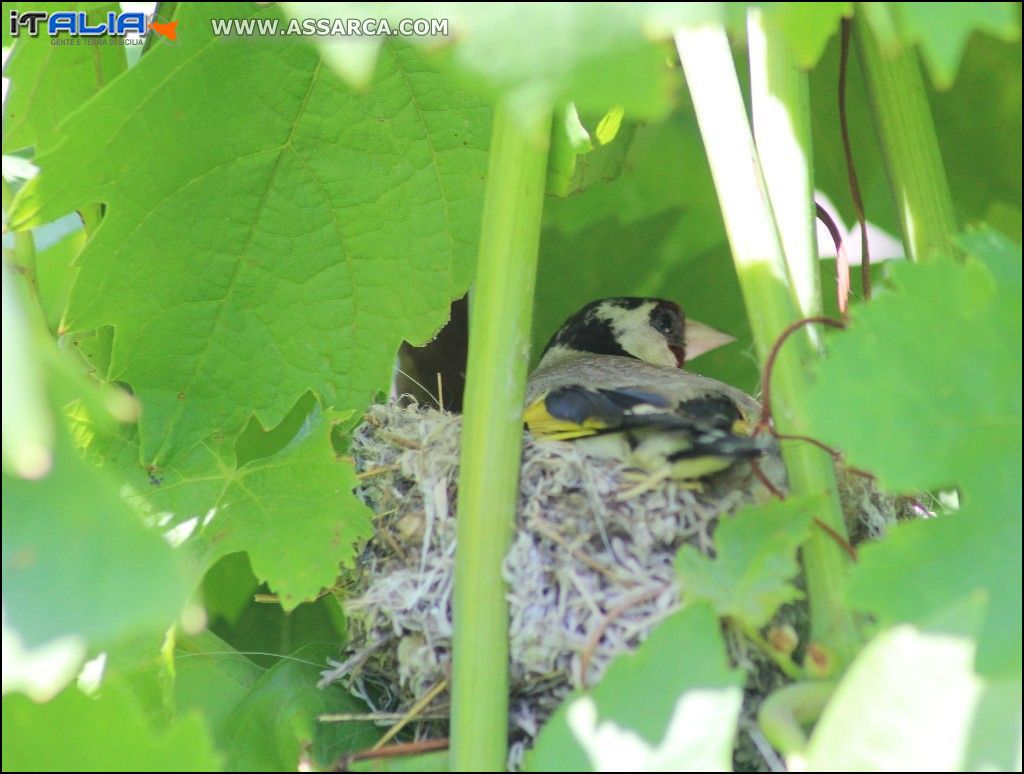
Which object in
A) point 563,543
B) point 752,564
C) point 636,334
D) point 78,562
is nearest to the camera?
point 78,562

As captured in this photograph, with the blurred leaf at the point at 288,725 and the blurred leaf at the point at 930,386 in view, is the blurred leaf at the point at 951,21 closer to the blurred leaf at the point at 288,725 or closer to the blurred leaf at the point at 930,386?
the blurred leaf at the point at 930,386

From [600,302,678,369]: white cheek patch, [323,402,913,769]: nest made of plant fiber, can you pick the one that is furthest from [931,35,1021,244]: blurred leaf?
[323,402,913,769]: nest made of plant fiber

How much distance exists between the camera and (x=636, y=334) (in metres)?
3.18

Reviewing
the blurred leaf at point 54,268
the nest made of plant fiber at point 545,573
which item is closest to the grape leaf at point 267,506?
the nest made of plant fiber at point 545,573

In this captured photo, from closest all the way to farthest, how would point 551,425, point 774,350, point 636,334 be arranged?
point 774,350
point 551,425
point 636,334

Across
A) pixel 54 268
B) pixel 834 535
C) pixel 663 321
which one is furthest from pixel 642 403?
pixel 54 268

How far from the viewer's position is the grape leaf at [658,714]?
3.78 ft

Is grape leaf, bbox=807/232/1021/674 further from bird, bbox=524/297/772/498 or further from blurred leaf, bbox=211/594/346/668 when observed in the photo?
blurred leaf, bbox=211/594/346/668

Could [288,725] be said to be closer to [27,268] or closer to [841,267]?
[27,268]

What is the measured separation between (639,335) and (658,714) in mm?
2092

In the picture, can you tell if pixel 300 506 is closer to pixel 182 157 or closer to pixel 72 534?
pixel 182 157

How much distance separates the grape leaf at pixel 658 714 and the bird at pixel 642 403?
1.50 feet

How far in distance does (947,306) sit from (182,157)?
1.21 metres

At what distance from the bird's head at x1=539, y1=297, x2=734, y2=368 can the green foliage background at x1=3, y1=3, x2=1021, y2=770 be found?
5 centimetres
